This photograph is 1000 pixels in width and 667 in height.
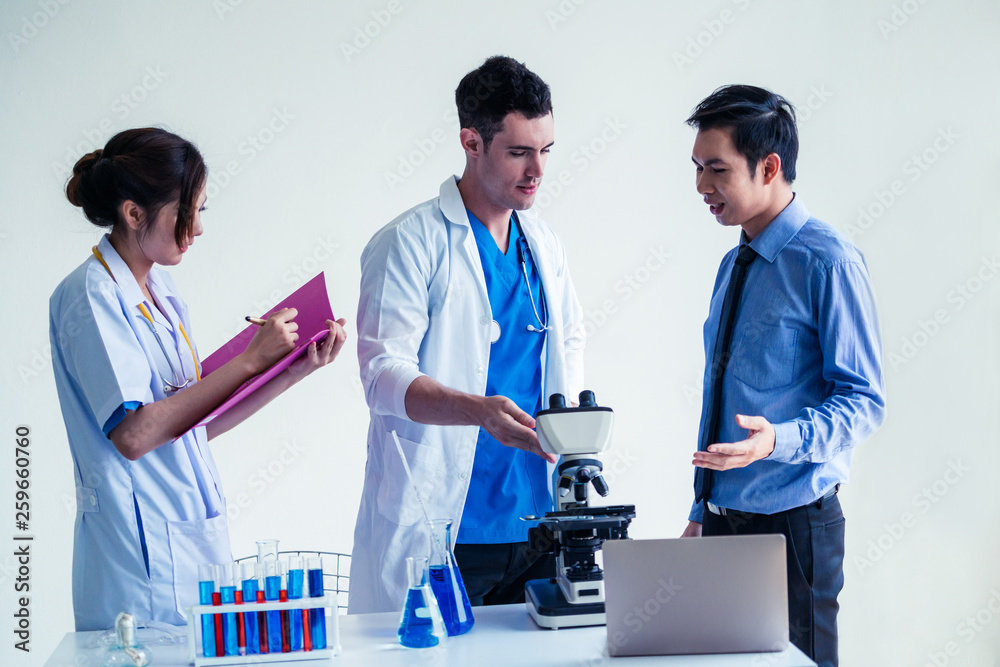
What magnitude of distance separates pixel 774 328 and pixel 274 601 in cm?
124

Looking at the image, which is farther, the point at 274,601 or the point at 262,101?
the point at 262,101

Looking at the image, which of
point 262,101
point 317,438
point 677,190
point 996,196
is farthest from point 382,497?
point 996,196

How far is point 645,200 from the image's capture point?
11.8ft

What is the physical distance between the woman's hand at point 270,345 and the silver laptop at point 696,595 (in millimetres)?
874

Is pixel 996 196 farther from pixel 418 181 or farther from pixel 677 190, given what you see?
pixel 418 181

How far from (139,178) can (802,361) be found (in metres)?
1.55

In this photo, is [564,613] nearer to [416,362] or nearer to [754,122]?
[416,362]

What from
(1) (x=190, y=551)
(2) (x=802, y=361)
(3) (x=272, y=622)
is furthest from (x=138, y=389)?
(2) (x=802, y=361)

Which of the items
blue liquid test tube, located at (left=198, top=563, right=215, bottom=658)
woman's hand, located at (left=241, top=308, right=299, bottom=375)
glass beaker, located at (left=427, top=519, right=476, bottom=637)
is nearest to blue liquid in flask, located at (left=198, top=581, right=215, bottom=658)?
blue liquid test tube, located at (left=198, top=563, right=215, bottom=658)

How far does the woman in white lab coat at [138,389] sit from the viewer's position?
1635mm

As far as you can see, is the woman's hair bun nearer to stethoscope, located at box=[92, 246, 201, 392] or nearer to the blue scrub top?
stethoscope, located at box=[92, 246, 201, 392]

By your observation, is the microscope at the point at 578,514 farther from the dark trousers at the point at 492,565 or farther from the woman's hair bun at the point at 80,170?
the woman's hair bun at the point at 80,170

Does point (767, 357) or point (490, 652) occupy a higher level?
point (767, 357)

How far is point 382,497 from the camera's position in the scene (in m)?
1.99
